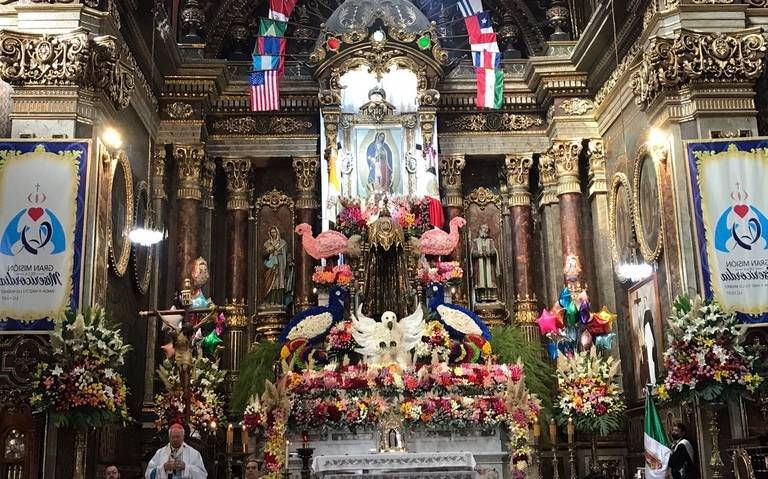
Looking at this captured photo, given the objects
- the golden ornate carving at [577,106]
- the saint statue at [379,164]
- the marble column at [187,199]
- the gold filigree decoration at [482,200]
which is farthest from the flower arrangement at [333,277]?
the golden ornate carving at [577,106]

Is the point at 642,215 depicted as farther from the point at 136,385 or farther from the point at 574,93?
the point at 136,385

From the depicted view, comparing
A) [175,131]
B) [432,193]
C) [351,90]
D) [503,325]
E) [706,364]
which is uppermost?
[351,90]

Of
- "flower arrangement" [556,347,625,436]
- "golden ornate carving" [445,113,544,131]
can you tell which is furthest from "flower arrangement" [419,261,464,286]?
"golden ornate carving" [445,113,544,131]

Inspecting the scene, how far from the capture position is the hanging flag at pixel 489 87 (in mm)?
19703

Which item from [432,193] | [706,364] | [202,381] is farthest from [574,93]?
[202,381]

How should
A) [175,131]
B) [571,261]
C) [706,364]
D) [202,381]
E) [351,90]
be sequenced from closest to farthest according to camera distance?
[706,364] → [202,381] → [571,261] → [175,131] → [351,90]

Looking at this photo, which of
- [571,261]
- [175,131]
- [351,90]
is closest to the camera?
[571,261]

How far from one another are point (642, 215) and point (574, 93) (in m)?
5.01

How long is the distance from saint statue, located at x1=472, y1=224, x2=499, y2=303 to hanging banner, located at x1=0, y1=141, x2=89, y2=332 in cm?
1024

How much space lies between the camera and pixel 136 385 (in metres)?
16.5

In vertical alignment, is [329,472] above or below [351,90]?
below

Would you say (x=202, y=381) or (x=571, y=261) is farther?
(x=571, y=261)

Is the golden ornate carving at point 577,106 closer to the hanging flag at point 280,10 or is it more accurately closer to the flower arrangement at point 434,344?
the flower arrangement at point 434,344

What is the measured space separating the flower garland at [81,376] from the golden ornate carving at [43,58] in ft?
12.7
